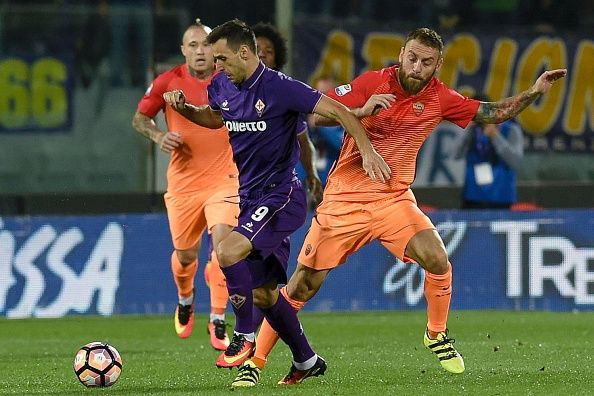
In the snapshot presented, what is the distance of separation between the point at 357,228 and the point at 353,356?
148 centimetres

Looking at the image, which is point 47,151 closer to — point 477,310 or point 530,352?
point 477,310

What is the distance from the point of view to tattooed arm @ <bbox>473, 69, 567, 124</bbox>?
28.9 feet

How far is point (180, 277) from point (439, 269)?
295cm

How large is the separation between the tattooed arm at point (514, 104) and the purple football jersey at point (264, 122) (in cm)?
120

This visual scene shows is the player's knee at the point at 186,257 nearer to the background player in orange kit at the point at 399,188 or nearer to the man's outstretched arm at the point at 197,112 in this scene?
the background player in orange kit at the point at 399,188

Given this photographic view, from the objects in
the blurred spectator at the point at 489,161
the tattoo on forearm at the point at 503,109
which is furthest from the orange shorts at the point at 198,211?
the blurred spectator at the point at 489,161

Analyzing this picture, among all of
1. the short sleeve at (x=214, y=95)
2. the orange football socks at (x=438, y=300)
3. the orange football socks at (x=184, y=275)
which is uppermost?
the short sleeve at (x=214, y=95)

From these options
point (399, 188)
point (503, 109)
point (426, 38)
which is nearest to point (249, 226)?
point (399, 188)

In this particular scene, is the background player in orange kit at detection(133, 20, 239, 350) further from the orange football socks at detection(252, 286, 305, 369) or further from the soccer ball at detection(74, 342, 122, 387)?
the soccer ball at detection(74, 342, 122, 387)

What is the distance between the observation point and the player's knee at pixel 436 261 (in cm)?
889

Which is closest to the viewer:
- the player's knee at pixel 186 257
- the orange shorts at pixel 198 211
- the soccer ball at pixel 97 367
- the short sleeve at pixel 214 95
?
the soccer ball at pixel 97 367

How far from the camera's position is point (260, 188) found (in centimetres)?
854

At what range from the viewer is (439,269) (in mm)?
8953

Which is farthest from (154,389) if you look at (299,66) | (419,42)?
(299,66)
